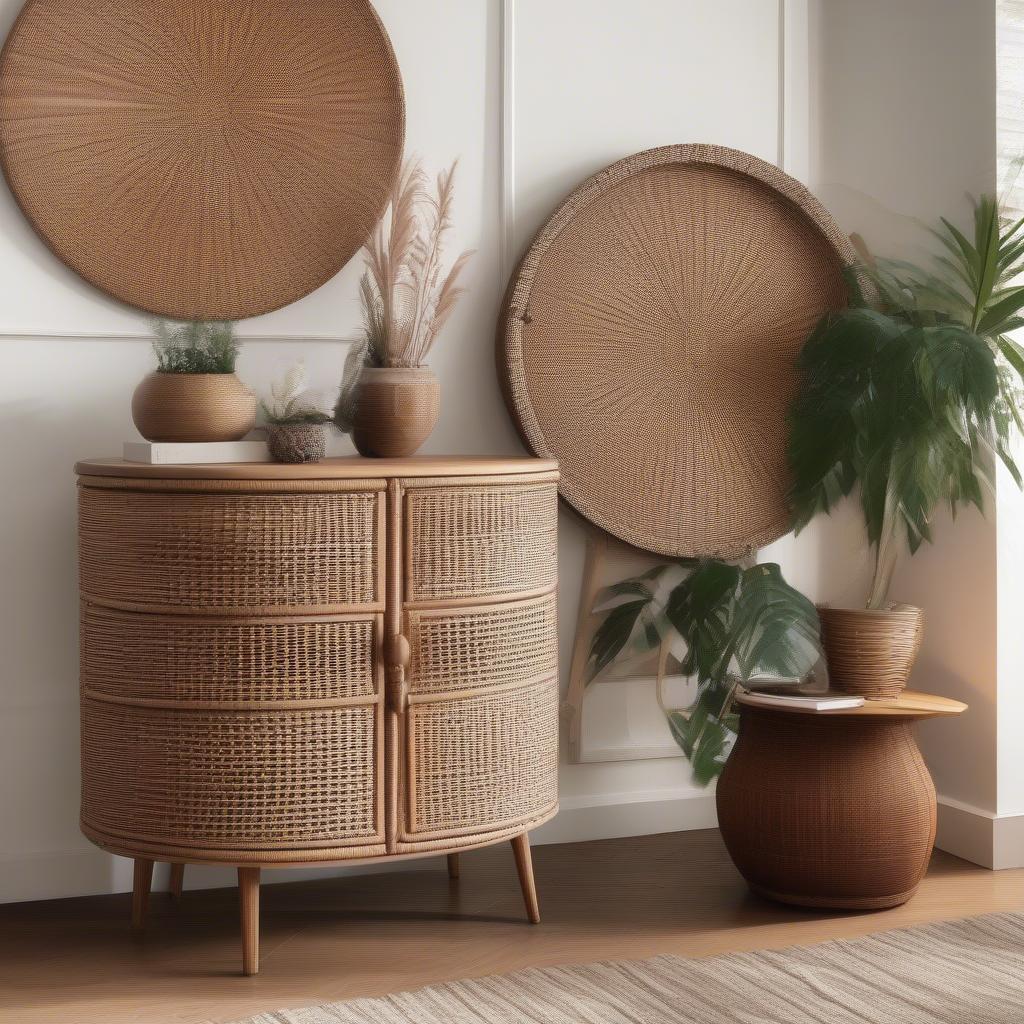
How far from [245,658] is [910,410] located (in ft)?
4.38

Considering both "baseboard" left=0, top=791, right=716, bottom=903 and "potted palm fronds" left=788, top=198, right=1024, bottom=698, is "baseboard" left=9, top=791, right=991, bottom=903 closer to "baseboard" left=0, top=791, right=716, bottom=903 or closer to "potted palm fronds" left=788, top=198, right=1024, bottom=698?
"baseboard" left=0, top=791, right=716, bottom=903

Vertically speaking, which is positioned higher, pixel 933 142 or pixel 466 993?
pixel 933 142

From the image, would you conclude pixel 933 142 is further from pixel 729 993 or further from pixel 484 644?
pixel 729 993

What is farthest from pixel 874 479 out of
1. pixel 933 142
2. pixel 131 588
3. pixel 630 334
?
pixel 131 588

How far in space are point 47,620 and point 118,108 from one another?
3.28 ft

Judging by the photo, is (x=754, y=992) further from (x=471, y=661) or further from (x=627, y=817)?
(x=627, y=817)

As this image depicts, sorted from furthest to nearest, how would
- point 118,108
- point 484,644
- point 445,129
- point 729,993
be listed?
point 445,129
point 118,108
point 484,644
point 729,993

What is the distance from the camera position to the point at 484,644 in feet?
7.80

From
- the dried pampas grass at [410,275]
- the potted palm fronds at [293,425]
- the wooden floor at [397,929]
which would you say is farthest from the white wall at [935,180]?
the potted palm fronds at [293,425]

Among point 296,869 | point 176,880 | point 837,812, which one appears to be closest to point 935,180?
point 837,812

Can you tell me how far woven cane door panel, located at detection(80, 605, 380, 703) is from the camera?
7.33 ft

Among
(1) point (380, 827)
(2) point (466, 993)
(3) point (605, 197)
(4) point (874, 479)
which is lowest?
(2) point (466, 993)

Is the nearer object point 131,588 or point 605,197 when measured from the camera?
point 131,588

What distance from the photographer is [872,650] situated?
2.70 meters
